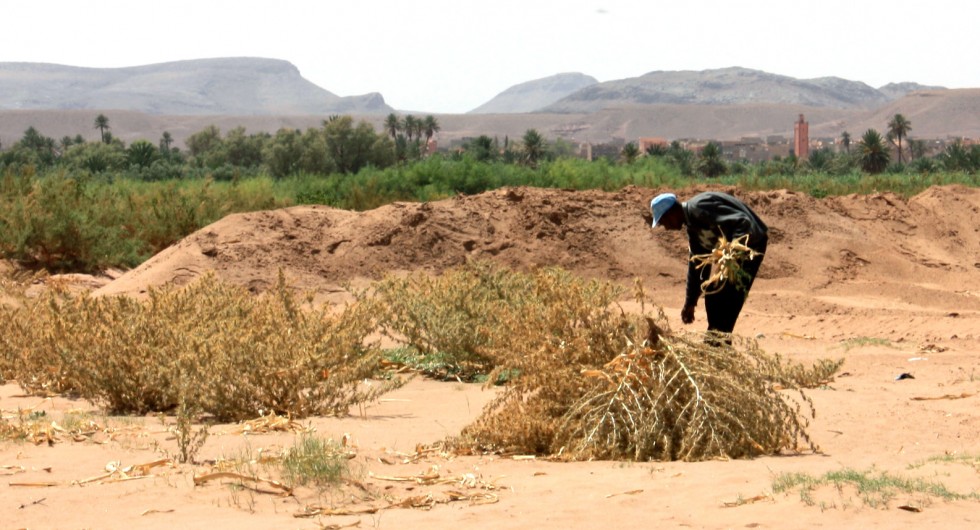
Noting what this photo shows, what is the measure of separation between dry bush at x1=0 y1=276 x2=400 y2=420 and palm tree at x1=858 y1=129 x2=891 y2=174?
8408 centimetres

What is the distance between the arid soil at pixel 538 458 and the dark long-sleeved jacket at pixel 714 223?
1.17 m

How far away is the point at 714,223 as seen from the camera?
332 inches

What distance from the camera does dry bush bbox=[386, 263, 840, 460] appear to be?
20.5ft

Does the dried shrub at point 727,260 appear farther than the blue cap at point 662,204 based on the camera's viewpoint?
No

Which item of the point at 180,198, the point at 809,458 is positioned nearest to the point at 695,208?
the point at 809,458

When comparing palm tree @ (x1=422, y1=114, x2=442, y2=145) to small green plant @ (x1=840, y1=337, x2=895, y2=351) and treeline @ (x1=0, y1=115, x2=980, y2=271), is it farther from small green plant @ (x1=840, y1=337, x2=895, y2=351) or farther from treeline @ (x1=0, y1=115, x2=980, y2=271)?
A: small green plant @ (x1=840, y1=337, x2=895, y2=351)

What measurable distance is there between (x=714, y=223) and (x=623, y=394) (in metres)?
2.44

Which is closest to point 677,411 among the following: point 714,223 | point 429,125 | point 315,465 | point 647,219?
point 315,465

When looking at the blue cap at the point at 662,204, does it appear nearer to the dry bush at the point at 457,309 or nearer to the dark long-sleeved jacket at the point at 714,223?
the dark long-sleeved jacket at the point at 714,223

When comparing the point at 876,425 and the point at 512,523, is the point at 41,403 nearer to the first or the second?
the point at 512,523

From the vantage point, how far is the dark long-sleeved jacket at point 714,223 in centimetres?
838

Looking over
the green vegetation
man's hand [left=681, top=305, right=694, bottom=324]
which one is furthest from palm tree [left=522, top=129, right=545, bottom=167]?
the green vegetation

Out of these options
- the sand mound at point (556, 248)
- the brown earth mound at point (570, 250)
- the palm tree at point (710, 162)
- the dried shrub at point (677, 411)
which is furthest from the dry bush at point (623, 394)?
the palm tree at point (710, 162)

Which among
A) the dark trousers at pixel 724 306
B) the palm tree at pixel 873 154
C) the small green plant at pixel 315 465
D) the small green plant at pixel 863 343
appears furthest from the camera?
the palm tree at pixel 873 154
